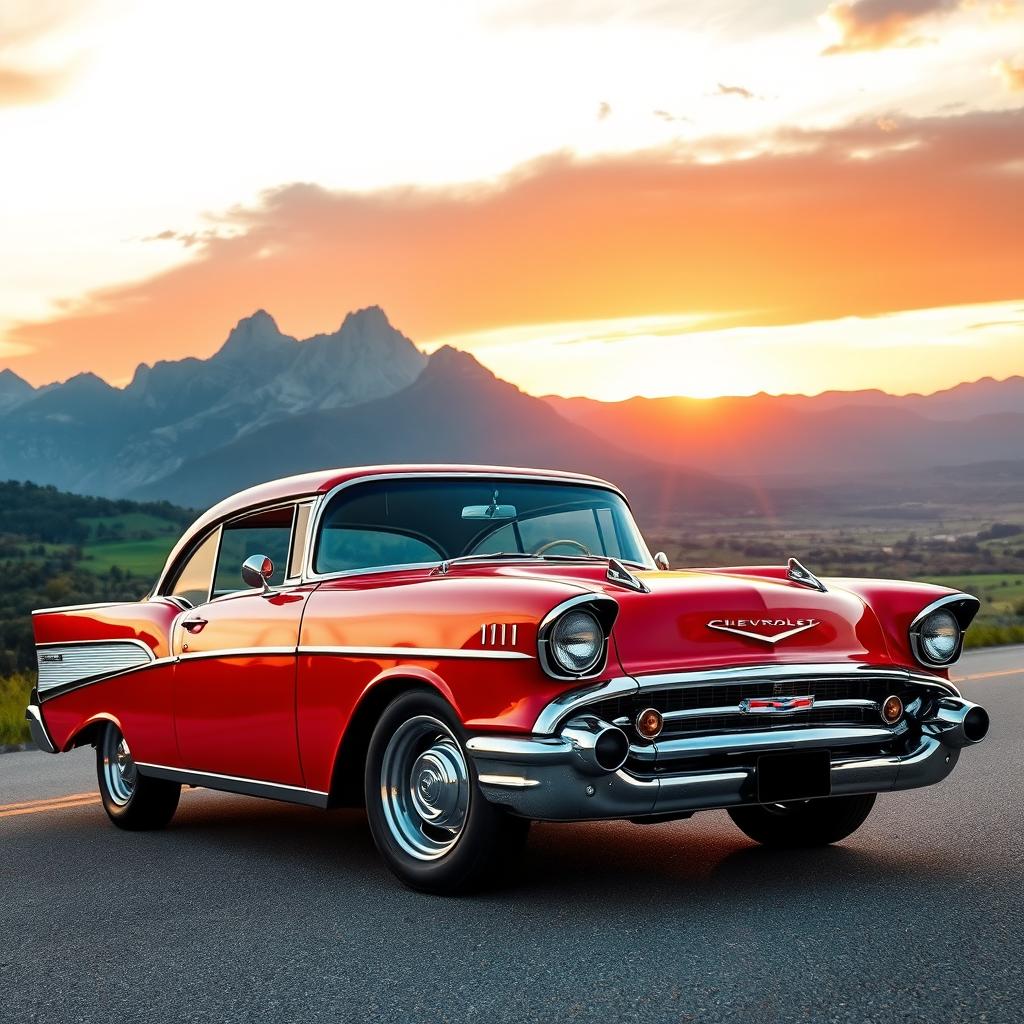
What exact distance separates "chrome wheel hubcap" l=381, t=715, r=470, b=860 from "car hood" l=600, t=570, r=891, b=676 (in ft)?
2.69

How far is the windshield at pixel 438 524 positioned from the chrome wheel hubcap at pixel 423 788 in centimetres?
107

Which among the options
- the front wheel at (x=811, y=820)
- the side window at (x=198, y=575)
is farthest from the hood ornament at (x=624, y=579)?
the side window at (x=198, y=575)

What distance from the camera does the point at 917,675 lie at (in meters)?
5.88

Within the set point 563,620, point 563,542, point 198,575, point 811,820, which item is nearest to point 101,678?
point 198,575

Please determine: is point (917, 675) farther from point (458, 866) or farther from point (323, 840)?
point (323, 840)

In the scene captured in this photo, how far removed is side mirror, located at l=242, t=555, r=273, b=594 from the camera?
21.8ft

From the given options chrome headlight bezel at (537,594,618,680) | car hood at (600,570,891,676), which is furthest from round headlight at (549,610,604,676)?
car hood at (600,570,891,676)

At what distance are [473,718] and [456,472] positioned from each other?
6.22 feet

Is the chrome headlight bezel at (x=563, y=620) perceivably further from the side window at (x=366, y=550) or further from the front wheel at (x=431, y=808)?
the side window at (x=366, y=550)

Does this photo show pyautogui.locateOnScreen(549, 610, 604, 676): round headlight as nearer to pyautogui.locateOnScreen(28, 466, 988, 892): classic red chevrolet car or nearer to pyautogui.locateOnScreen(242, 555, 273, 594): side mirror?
pyautogui.locateOnScreen(28, 466, 988, 892): classic red chevrolet car

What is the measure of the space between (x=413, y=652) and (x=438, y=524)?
1.24 m

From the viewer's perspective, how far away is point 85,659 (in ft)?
26.6

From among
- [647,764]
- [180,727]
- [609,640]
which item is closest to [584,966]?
[647,764]

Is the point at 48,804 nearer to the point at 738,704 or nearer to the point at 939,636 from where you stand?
the point at 738,704
